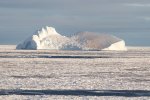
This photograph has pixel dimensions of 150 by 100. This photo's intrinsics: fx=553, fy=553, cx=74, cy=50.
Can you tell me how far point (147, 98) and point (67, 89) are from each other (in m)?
3.99

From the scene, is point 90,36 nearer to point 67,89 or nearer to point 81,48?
point 81,48

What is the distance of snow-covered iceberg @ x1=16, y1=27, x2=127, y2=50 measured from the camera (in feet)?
313

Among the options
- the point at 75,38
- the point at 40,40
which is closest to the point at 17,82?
the point at 40,40

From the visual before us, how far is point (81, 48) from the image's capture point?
98688mm

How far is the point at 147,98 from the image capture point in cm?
1894

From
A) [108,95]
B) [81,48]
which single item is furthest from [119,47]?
[108,95]

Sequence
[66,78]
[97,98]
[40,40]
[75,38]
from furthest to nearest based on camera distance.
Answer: [75,38] < [40,40] < [66,78] < [97,98]

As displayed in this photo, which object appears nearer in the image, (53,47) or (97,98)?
(97,98)

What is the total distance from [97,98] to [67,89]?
3111mm

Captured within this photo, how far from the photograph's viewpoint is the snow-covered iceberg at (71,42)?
95438mm

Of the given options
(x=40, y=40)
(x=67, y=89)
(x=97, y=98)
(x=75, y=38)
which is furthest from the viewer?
(x=75, y=38)

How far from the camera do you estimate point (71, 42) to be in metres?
98.9

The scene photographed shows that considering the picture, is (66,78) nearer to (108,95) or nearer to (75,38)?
(108,95)

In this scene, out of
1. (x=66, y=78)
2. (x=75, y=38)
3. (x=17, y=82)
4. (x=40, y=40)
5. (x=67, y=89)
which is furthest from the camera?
(x=75, y=38)
